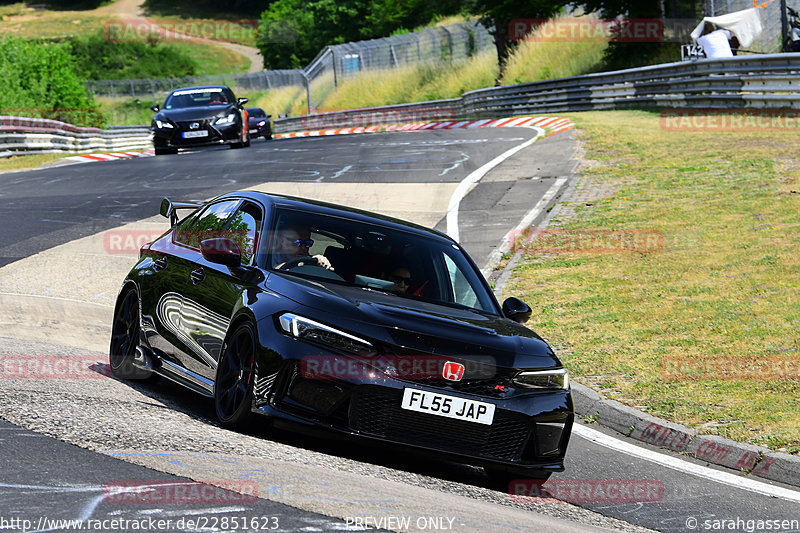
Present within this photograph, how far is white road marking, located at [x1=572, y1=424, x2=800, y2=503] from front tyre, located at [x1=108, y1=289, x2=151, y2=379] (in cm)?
330

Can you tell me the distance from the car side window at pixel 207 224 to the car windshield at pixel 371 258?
2.39 feet

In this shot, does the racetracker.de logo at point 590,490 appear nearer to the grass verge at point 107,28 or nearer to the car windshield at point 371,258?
the car windshield at point 371,258

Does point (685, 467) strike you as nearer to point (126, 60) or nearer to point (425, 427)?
point (425, 427)

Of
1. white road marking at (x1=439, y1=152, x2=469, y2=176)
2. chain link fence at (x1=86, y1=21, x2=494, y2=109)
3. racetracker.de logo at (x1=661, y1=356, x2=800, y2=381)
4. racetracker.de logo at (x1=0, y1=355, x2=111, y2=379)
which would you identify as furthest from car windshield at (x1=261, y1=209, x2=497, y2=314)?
chain link fence at (x1=86, y1=21, x2=494, y2=109)

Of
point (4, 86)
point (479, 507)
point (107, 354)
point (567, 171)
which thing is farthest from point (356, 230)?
point (4, 86)

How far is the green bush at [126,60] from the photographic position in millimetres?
105625

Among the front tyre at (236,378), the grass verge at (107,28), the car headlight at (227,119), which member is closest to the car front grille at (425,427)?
the front tyre at (236,378)

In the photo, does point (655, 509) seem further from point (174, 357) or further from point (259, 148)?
point (259, 148)

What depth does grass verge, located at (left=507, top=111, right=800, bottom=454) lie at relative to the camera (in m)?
8.68

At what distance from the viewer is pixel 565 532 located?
5.05 m

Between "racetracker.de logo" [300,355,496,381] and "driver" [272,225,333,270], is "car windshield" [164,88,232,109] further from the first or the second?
"racetracker.de logo" [300,355,496,381]

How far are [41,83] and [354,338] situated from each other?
4977cm

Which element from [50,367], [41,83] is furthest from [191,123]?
[41,83]

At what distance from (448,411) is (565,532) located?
1.12m
